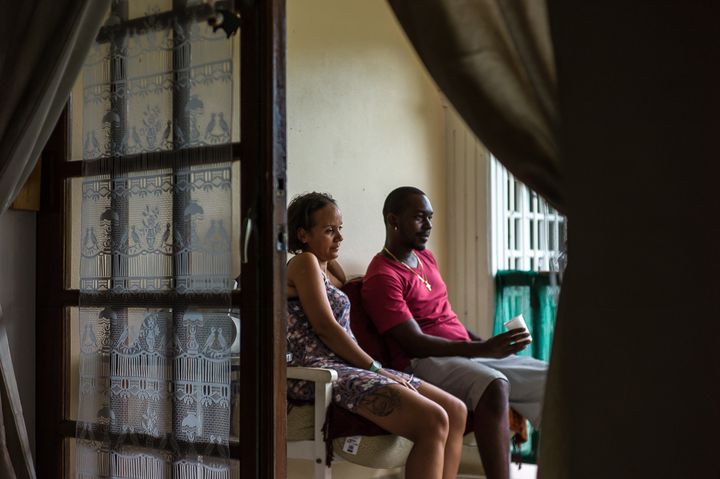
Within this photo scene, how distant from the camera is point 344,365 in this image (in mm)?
3408

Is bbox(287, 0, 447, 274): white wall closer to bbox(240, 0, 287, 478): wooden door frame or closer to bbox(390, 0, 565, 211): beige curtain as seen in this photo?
bbox(240, 0, 287, 478): wooden door frame

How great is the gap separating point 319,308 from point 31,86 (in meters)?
1.26

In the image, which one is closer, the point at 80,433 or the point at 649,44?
the point at 649,44

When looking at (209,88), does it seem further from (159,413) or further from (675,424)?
(675,424)

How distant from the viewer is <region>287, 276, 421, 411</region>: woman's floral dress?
3.24 metres

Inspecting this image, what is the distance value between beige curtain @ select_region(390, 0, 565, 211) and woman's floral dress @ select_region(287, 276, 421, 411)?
1.52 m

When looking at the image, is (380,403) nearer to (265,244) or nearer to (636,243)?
(265,244)

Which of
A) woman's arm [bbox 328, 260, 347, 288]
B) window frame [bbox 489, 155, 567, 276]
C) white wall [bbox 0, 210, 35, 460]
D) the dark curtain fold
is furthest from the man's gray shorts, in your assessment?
the dark curtain fold

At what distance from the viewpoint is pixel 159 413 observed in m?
2.67

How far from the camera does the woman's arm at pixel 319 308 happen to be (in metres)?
3.40

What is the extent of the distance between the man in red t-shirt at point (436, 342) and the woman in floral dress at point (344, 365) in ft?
0.57

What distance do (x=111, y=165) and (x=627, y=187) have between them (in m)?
1.65

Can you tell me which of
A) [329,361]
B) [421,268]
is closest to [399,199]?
[421,268]

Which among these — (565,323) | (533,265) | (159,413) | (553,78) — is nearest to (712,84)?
(553,78)
